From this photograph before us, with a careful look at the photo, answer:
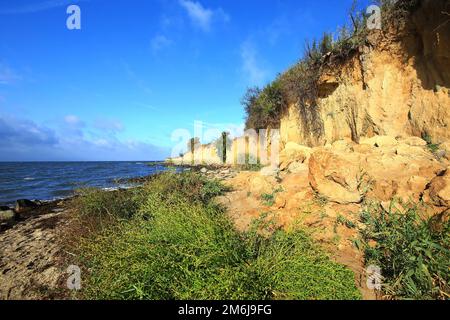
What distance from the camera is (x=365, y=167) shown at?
5070 mm

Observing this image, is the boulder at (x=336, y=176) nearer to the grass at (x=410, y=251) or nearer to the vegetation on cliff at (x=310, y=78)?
the grass at (x=410, y=251)

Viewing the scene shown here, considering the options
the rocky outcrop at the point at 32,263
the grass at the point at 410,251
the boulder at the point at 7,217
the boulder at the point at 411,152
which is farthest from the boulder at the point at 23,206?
the boulder at the point at 411,152

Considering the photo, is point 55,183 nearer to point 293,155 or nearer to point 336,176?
point 293,155

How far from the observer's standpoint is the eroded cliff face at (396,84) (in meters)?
6.69

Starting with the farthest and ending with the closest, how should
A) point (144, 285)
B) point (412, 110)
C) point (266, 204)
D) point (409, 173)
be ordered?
point (412, 110) → point (266, 204) → point (409, 173) → point (144, 285)

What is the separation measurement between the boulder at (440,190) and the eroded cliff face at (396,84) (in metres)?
3.16

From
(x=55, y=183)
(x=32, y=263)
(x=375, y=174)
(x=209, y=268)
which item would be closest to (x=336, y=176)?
(x=375, y=174)

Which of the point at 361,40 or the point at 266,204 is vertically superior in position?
the point at 361,40

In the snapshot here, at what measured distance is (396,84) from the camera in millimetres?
8219

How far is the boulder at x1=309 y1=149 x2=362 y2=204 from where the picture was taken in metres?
4.88

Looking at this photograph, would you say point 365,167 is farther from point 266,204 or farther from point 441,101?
point 441,101

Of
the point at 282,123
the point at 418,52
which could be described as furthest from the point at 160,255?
the point at 282,123

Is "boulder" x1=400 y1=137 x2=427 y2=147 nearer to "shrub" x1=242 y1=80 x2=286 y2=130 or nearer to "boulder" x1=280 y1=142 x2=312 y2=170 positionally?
"boulder" x1=280 y1=142 x2=312 y2=170
